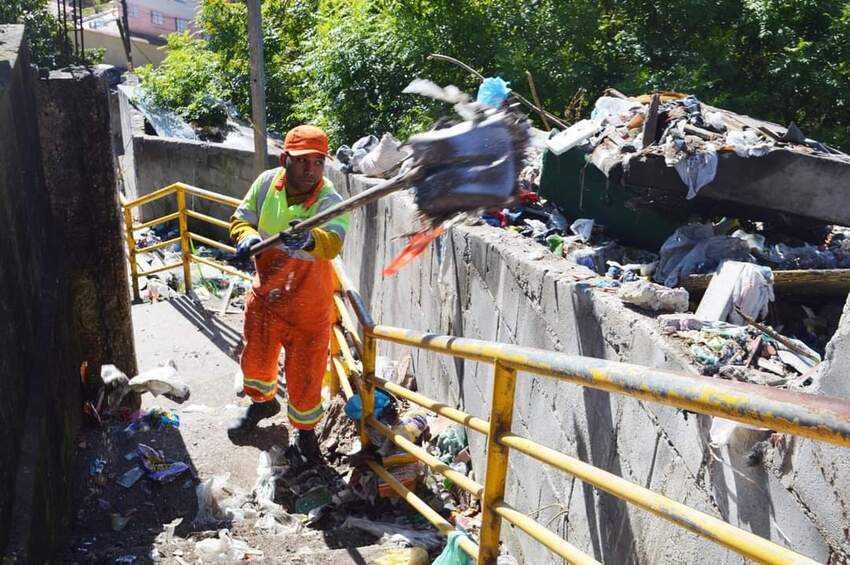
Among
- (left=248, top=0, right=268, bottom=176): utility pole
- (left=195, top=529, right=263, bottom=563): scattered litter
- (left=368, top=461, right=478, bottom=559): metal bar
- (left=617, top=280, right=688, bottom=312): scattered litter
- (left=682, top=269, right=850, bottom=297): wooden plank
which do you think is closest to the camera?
(left=368, top=461, right=478, bottom=559): metal bar

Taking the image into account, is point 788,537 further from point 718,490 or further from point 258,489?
point 258,489

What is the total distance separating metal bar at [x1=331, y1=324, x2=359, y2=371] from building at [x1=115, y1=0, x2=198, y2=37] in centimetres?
4131

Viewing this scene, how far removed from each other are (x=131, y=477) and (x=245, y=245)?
1485 millimetres

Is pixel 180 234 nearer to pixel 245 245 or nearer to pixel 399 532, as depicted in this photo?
pixel 245 245

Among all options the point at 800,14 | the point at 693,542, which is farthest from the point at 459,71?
the point at 693,542

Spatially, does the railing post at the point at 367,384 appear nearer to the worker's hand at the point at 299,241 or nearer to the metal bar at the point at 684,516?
the worker's hand at the point at 299,241

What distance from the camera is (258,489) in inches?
175

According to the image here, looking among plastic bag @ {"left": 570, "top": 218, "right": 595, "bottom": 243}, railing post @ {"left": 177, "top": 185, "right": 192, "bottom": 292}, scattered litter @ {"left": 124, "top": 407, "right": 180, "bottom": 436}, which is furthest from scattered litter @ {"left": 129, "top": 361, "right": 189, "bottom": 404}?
plastic bag @ {"left": 570, "top": 218, "right": 595, "bottom": 243}

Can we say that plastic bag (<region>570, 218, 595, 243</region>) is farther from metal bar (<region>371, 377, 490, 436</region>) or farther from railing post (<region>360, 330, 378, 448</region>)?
metal bar (<region>371, 377, 490, 436</region>)

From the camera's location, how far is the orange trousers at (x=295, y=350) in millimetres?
4519

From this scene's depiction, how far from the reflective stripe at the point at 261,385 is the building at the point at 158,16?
41.5 meters

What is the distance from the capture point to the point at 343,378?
15.0 ft

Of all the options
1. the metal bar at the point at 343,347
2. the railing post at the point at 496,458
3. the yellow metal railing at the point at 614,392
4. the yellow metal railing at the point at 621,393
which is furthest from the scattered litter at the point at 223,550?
the railing post at the point at 496,458

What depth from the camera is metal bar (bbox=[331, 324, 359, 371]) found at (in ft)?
14.9
